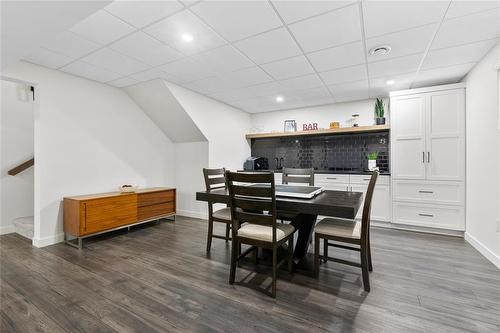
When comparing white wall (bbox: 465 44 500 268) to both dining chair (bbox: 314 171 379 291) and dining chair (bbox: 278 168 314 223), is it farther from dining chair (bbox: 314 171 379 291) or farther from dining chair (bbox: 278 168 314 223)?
dining chair (bbox: 278 168 314 223)

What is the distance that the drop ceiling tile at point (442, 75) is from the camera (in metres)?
3.03

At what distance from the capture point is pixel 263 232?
2014 mm

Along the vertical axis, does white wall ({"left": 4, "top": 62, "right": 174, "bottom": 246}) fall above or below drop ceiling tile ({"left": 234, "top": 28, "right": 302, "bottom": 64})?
below

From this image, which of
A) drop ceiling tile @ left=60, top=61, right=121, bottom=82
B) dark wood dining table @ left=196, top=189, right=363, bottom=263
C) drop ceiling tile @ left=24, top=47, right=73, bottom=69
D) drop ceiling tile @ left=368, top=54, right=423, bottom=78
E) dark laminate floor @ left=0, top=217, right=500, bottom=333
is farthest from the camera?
drop ceiling tile @ left=60, top=61, right=121, bottom=82

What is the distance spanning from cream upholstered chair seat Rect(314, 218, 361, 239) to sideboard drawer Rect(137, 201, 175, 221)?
290cm

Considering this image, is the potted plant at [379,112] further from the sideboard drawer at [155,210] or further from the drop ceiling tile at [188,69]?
the sideboard drawer at [155,210]

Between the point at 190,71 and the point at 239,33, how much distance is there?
46.7 inches

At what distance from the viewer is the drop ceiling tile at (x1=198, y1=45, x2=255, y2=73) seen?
8.52ft

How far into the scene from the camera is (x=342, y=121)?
4723 mm

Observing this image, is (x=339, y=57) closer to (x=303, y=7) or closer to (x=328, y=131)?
(x=303, y=7)

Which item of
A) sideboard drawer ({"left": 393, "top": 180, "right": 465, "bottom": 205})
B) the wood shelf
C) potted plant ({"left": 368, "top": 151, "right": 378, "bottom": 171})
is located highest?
the wood shelf

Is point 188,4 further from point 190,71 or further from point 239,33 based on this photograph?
point 190,71

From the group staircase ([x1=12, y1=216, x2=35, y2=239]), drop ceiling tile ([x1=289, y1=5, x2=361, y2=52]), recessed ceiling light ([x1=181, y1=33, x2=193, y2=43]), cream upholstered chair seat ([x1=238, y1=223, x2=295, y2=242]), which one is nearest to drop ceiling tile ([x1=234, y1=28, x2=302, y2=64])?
drop ceiling tile ([x1=289, y1=5, x2=361, y2=52])

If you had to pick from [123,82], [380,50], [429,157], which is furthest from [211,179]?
[429,157]
